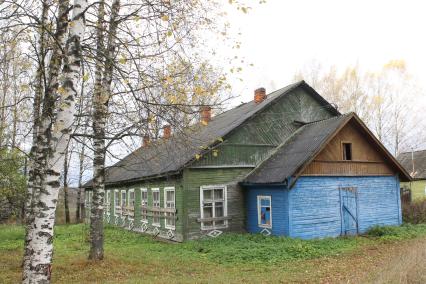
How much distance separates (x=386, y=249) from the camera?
1414cm

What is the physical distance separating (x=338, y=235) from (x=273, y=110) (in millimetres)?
6714

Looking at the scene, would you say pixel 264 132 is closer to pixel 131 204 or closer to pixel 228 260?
pixel 228 260

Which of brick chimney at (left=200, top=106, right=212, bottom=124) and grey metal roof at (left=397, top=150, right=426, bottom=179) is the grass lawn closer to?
brick chimney at (left=200, top=106, right=212, bottom=124)

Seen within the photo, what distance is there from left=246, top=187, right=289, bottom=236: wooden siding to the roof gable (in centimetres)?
57

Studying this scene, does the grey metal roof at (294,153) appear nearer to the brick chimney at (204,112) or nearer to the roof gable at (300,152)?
the roof gable at (300,152)

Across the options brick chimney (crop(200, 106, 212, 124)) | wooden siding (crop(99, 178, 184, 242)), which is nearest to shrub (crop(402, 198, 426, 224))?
wooden siding (crop(99, 178, 184, 242))

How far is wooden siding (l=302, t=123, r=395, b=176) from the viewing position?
16.9 m

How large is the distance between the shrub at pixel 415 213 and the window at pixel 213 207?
10.6m

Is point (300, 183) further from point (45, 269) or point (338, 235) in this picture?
point (45, 269)

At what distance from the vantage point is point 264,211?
55.8ft

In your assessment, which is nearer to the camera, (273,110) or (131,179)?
(273,110)

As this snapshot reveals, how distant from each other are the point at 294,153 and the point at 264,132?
2.32 meters

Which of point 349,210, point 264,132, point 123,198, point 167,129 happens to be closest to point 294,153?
point 264,132

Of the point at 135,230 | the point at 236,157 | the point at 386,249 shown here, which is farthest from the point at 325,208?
the point at 135,230
